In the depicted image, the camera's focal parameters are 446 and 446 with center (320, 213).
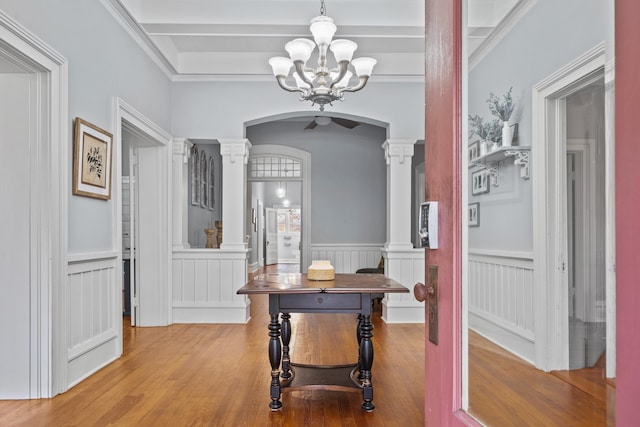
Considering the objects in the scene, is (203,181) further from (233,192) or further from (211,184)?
(233,192)

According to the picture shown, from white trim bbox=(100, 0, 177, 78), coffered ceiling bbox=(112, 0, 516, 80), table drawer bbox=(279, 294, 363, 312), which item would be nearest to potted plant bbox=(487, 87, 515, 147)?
table drawer bbox=(279, 294, 363, 312)

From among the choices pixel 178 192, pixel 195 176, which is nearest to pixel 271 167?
pixel 195 176

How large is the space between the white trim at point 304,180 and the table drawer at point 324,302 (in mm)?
4783

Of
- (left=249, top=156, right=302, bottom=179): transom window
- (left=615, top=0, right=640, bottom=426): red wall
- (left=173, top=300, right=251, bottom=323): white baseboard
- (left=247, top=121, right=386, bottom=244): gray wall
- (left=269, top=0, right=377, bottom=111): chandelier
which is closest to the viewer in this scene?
(left=615, top=0, right=640, bottom=426): red wall

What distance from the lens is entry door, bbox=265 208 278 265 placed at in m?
15.6

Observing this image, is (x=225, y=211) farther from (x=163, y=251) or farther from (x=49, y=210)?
(x=49, y=210)

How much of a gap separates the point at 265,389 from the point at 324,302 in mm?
826

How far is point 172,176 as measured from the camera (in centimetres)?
510

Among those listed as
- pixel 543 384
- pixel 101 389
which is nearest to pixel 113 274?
pixel 101 389

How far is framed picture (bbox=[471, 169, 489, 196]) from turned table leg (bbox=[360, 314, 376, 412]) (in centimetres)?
185

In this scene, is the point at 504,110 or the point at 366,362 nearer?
the point at 504,110

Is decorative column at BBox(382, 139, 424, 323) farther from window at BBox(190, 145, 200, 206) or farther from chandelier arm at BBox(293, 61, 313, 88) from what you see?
window at BBox(190, 145, 200, 206)

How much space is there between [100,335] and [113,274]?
488mm

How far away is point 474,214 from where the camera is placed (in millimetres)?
888
